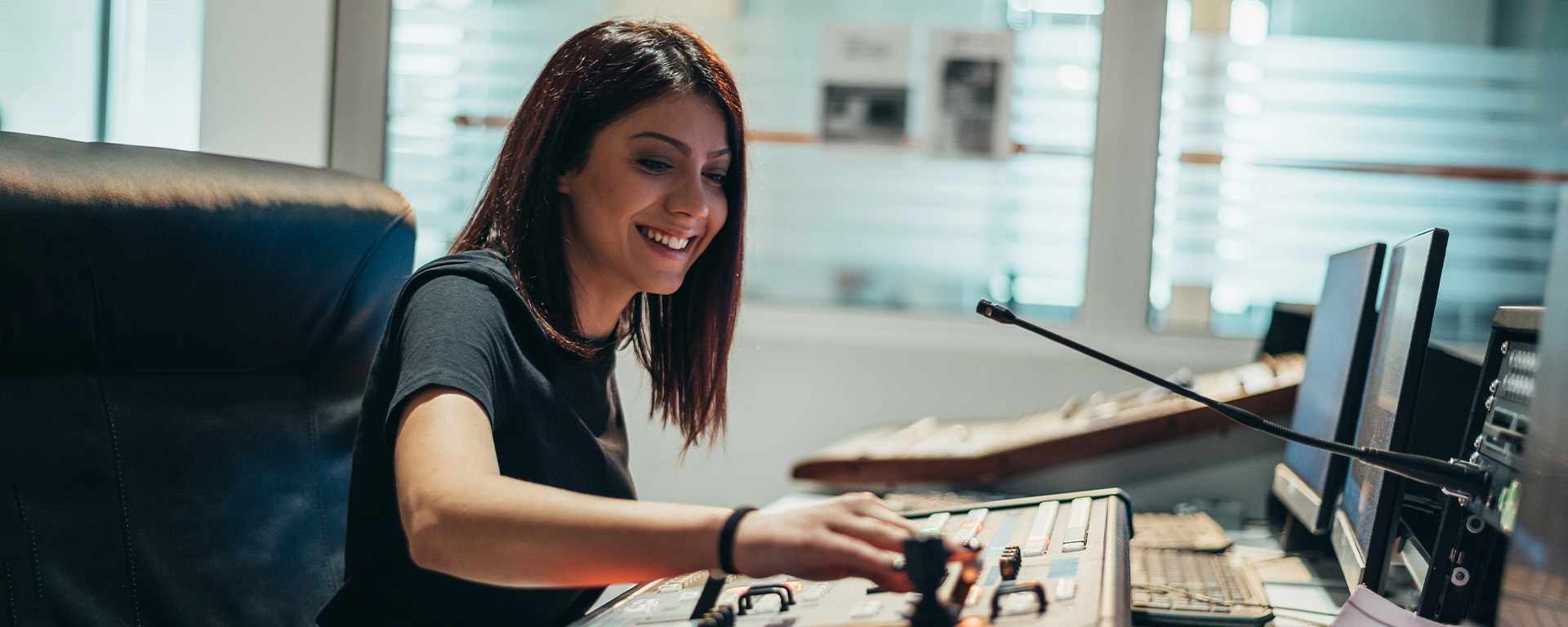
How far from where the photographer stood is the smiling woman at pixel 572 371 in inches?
27.9

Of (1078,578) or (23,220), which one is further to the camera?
(23,220)

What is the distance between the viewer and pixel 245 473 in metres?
1.13

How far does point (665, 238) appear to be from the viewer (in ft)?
4.10

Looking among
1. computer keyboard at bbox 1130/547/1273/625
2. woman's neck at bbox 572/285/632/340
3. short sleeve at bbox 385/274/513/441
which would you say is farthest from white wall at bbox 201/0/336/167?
computer keyboard at bbox 1130/547/1273/625

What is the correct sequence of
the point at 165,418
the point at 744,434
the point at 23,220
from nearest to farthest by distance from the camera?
the point at 23,220 → the point at 165,418 → the point at 744,434

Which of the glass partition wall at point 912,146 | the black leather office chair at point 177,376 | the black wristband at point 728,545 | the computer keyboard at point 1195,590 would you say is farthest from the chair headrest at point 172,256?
the glass partition wall at point 912,146

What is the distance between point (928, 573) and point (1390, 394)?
636 mm

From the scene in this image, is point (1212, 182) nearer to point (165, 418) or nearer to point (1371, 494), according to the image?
point (1371, 494)

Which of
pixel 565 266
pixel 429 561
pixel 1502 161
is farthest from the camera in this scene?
pixel 1502 161

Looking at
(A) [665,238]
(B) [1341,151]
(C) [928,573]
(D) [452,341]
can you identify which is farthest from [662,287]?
(B) [1341,151]

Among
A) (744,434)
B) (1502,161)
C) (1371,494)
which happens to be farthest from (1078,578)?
(1502,161)

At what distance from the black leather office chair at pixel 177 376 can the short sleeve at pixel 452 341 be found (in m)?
0.26

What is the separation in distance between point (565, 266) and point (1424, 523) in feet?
3.04

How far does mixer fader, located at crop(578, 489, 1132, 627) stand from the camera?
700mm
